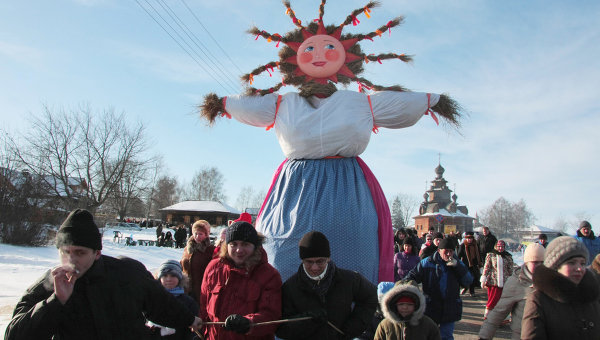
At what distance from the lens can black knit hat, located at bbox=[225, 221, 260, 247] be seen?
2840 mm

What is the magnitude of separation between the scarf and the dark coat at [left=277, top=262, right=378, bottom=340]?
0.01m

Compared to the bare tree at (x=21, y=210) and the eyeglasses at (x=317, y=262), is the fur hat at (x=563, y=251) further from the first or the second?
the bare tree at (x=21, y=210)

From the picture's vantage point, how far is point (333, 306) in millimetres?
2787

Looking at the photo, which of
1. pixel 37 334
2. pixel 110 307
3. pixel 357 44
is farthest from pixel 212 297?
pixel 357 44

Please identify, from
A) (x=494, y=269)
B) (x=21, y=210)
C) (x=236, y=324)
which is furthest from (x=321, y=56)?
(x=21, y=210)

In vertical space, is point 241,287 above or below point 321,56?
below

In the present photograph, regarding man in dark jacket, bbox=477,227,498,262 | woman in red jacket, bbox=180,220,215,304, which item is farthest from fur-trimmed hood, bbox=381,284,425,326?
man in dark jacket, bbox=477,227,498,262

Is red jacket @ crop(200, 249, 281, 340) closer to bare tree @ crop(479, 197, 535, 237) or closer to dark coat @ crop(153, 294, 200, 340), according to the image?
dark coat @ crop(153, 294, 200, 340)

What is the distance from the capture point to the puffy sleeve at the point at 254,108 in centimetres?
480

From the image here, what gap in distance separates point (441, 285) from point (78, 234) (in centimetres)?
369

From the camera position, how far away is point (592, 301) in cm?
229

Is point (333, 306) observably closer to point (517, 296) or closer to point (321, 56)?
point (517, 296)

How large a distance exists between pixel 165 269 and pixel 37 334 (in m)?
1.83

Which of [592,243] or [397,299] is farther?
[592,243]
